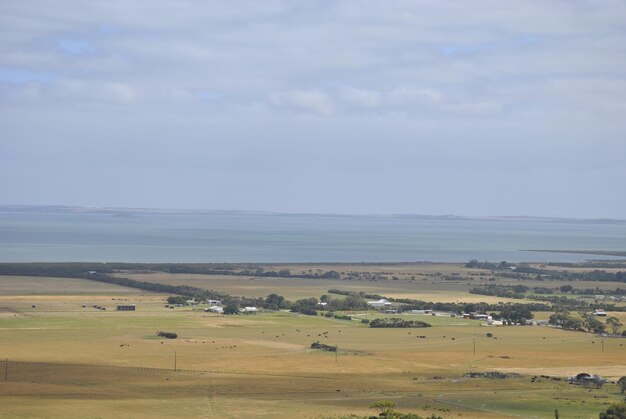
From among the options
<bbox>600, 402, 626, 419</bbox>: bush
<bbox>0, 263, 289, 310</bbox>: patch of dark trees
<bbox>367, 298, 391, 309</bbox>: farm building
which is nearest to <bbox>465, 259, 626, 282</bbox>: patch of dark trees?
<bbox>367, 298, 391, 309</bbox>: farm building

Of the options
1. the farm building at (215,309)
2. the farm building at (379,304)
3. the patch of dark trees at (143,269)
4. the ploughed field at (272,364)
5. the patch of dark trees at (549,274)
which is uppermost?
the patch of dark trees at (549,274)

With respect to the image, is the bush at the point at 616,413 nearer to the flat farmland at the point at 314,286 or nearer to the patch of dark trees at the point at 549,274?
the flat farmland at the point at 314,286

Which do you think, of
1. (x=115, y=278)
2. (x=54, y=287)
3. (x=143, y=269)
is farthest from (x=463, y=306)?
(x=143, y=269)

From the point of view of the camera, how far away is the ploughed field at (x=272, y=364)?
43.6m

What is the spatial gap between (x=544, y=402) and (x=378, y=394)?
6.96 m

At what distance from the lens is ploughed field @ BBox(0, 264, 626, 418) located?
43562mm

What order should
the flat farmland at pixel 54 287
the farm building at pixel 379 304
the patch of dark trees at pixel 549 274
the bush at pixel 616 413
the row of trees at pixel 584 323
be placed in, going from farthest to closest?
the patch of dark trees at pixel 549 274, the flat farmland at pixel 54 287, the farm building at pixel 379 304, the row of trees at pixel 584 323, the bush at pixel 616 413

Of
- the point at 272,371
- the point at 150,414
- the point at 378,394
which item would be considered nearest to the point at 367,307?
the point at 272,371

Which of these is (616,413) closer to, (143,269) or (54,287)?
(54,287)

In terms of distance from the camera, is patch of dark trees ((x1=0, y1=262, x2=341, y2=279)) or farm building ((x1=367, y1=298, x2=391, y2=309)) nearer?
farm building ((x1=367, y1=298, x2=391, y2=309))

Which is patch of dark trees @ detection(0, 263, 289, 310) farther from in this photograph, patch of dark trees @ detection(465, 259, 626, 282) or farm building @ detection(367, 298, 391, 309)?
patch of dark trees @ detection(465, 259, 626, 282)

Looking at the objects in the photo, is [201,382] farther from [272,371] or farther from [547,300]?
[547,300]

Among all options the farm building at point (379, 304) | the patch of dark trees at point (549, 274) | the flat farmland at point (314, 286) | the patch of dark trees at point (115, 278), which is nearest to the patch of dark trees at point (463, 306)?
the farm building at point (379, 304)

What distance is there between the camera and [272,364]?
180 feet
